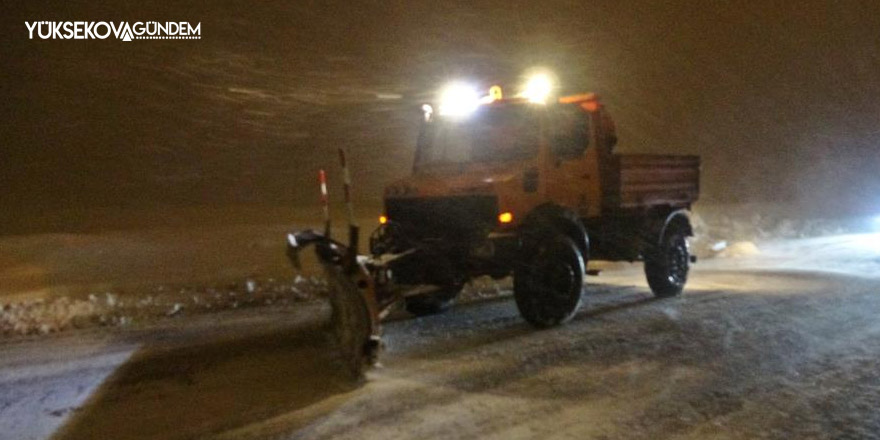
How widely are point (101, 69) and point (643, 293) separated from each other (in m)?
19.8

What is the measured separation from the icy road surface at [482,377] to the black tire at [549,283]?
266 millimetres

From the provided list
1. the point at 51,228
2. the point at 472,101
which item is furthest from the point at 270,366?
the point at 51,228

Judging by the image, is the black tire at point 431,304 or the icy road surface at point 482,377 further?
the black tire at point 431,304

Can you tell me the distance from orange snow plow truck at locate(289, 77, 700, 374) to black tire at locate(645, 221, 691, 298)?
661 millimetres

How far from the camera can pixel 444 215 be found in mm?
9422

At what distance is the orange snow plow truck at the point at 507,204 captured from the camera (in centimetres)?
908

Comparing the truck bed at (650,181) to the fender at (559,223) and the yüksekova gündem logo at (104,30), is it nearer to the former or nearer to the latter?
the fender at (559,223)

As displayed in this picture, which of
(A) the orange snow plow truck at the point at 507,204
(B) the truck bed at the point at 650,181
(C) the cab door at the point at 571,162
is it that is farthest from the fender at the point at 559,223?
(B) the truck bed at the point at 650,181

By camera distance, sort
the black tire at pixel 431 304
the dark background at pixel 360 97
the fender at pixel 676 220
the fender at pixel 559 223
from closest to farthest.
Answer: the fender at pixel 559 223, the black tire at pixel 431 304, the fender at pixel 676 220, the dark background at pixel 360 97

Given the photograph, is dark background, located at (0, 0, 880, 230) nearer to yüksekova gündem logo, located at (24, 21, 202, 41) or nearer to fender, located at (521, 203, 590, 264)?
yüksekova gündem logo, located at (24, 21, 202, 41)

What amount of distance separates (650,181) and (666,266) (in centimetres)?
116

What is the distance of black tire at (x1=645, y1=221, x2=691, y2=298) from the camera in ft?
37.6

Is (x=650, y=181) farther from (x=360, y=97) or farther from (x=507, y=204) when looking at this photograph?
(x=360, y=97)

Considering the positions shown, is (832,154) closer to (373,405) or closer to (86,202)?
(86,202)
